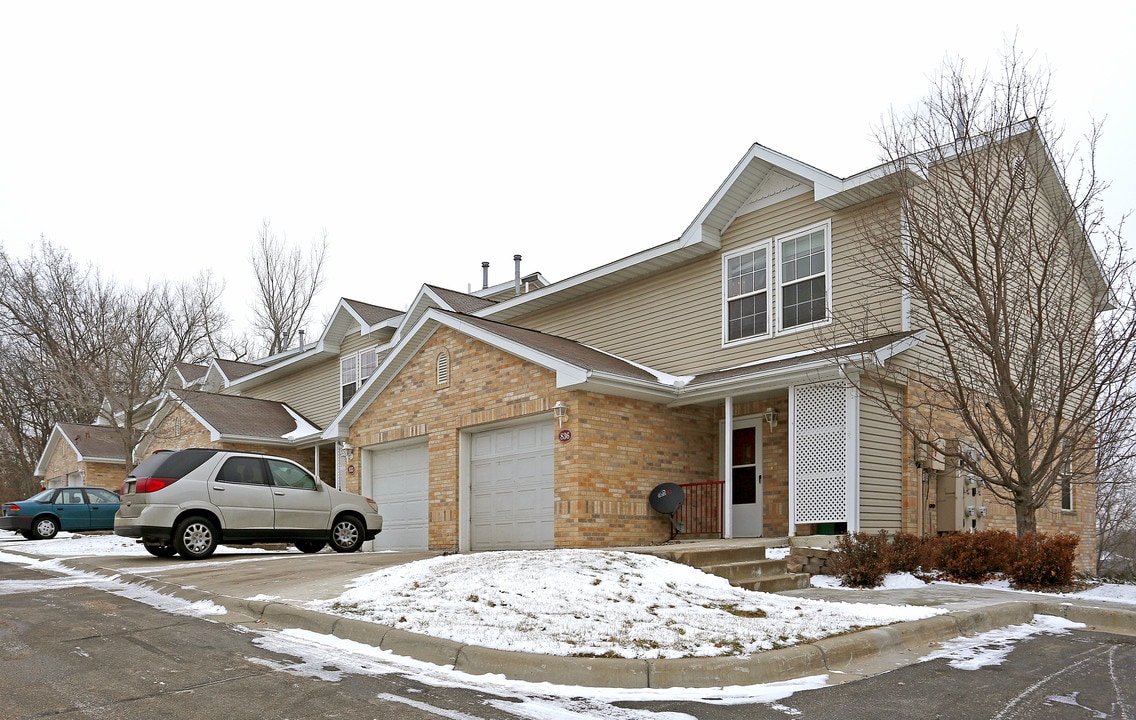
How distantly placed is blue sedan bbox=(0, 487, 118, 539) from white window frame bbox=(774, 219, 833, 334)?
16.7 meters

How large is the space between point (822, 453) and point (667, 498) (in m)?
2.69

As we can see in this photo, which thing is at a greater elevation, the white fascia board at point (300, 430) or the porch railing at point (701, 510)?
the white fascia board at point (300, 430)

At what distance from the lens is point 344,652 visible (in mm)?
6906

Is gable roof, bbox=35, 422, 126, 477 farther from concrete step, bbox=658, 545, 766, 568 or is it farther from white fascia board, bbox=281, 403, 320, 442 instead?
concrete step, bbox=658, 545, 766, 568

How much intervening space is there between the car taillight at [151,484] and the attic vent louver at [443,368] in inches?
209

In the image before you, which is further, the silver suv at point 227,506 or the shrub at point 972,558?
the silver suv at point 227,506

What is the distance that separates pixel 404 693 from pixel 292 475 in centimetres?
1046

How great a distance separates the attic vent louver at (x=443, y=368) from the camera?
17.5 m

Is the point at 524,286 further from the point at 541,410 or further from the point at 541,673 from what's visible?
the point at 541,673

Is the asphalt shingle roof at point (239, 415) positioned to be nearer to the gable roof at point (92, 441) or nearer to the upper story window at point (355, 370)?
the upper story window at point (355, 370)

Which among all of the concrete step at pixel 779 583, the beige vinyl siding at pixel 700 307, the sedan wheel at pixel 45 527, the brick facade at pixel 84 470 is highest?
the beige vinyl siding at pixel 700 307

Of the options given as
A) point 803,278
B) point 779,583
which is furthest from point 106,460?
point 779,583

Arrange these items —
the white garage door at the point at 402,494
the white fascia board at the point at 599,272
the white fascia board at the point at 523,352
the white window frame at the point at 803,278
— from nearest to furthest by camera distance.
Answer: the white fascia board at the point at 523,352, the white window frame at the point at 803,278, the white fascia board at the point at 599,272, the white garage door at the point at 402,494

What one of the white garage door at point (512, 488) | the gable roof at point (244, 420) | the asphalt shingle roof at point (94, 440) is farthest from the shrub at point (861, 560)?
the asphalt shingle roof at point (94, 440)
